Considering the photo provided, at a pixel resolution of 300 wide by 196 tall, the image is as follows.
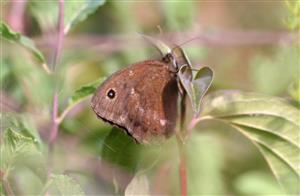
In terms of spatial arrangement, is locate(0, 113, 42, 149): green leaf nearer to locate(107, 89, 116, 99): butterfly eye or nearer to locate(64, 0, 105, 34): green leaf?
locate(107, 89, 116, 99): butterfly eye

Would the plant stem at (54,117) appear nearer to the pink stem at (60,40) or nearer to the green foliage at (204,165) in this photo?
the pink stem at (60,40)

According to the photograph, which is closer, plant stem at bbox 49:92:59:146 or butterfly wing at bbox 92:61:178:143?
butterfly wing at bbox 92:61:178:143

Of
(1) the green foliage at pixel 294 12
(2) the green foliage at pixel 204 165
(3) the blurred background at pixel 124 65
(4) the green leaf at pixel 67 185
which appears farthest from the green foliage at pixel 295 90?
(4) the green leaf at pixel 67 185

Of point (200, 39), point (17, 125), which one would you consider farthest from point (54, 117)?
point (200, 39)

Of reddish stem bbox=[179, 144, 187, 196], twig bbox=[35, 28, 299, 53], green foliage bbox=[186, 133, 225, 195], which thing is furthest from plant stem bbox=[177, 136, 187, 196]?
twig bbox=[35, 28, 299, 53]

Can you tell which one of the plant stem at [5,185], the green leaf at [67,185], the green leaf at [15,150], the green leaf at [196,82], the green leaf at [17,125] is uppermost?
the green leaf at [196,82]

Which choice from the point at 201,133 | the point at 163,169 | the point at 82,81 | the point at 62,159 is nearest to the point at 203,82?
the point at 62,159

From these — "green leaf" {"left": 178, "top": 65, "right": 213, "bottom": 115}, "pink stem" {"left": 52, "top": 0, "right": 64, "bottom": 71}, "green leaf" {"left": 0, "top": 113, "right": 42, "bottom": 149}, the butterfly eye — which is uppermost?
"pink stem" {"left": 52, "top": 0, "right": 64, "bottom": 71}
